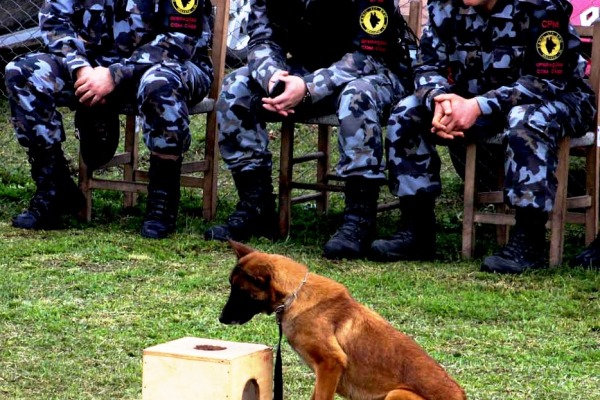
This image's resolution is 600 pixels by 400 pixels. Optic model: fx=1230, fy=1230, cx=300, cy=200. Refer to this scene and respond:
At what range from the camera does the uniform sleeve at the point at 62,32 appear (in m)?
6.07

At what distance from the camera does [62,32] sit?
6145 mm

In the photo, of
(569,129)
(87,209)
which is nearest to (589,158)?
(569,129)

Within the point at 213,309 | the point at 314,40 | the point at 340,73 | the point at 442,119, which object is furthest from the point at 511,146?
the point at 213,309

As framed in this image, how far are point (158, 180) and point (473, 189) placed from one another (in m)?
1.54

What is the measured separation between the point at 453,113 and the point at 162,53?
60.0 inches

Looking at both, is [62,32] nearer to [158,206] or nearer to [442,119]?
[158,206]

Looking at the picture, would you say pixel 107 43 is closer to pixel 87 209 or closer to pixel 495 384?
pixel 87 209

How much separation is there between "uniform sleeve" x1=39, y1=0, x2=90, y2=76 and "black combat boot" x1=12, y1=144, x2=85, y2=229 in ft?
1.49

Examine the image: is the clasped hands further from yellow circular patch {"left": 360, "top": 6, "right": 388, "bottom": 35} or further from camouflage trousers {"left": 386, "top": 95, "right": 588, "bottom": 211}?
yellow circular patch {"left": 360, "top": 6, "right": 388, "bottom": 35}

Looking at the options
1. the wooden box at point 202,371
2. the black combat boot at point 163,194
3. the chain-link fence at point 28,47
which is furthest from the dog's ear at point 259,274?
the chain-link fence at point 28,47

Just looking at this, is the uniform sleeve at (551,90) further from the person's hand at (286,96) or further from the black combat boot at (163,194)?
the black combat boot at (163,194)

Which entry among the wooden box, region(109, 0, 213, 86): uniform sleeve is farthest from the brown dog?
region(109, 0, 213, 86): uniform sleeve

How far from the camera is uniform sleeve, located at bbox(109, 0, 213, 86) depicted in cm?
599

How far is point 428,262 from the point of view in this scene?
569cm
